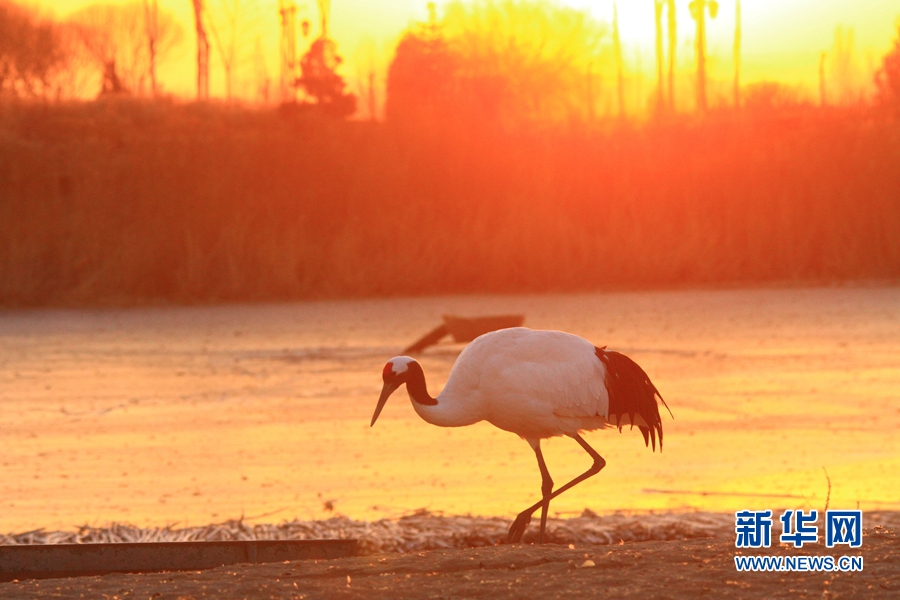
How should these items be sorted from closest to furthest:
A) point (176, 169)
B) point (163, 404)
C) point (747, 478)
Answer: point (747, 478), point (163, 404), point (176, 169)

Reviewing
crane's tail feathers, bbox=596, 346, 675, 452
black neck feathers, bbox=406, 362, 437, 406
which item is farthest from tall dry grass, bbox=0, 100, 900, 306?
crane's tail feathers, bbox=596, 346, 675, 452

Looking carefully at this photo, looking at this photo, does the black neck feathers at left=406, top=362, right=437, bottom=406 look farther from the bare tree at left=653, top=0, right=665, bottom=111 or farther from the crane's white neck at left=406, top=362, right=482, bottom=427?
the bare tree at left=653, top=0, right=665, bottom=111

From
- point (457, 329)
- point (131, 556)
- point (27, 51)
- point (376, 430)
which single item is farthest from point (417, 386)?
point (27, 51)

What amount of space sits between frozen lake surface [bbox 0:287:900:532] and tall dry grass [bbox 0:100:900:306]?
330 inches

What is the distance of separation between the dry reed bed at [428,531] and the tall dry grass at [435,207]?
71.4ft

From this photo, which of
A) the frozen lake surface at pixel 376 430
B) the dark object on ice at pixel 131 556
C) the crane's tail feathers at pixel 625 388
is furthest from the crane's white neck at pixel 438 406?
the frozen lake surface at pixel 376 430

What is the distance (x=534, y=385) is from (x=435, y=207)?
83.5 ft

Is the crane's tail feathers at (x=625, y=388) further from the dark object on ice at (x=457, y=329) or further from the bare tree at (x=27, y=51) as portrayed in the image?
the bare tree at (x=27, y=51)

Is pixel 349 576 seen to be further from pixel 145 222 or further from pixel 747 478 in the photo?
pixel 145 222

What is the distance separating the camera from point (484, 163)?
106 feet

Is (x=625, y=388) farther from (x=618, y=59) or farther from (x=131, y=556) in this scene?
(x=618, y=59)

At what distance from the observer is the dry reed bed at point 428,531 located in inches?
265

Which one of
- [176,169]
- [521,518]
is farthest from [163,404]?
[176,169]

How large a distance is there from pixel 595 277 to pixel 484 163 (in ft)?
16.0
